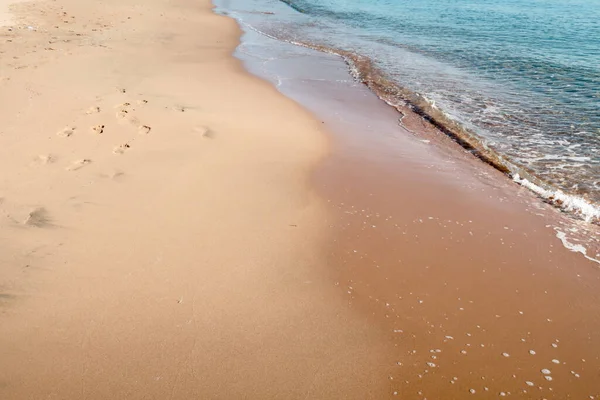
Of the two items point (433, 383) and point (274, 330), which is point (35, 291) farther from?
point (433, 383)

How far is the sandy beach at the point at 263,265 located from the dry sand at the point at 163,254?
2 centimetres

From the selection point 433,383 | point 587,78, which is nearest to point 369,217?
point 433,383

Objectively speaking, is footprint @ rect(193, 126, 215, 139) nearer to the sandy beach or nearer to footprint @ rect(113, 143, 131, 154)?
the sandy beach

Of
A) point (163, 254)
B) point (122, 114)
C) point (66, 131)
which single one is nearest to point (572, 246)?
point (163, 254)

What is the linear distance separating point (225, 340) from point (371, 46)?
14973mm

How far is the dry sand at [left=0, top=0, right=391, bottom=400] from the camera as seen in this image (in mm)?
2928

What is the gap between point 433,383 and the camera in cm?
299

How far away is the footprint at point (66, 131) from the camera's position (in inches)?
229

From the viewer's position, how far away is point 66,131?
5910 millimetres

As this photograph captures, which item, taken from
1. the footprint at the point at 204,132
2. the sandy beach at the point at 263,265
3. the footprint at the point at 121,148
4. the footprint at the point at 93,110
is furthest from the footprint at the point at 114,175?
the footprint at the point at 93,110

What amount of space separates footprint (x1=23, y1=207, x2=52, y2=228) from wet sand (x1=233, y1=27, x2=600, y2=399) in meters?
3.12

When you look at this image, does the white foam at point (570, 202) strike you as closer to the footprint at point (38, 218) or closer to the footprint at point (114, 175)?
the footprint at point (114, 175)

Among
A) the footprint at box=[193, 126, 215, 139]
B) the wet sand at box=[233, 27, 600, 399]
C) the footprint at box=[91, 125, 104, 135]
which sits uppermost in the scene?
the footprint at box=[91, 125, 104, 135]

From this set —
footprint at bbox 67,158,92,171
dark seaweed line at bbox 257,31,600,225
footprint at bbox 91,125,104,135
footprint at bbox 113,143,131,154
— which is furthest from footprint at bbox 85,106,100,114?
dark seaweed line at bbox 257,31,600,225
